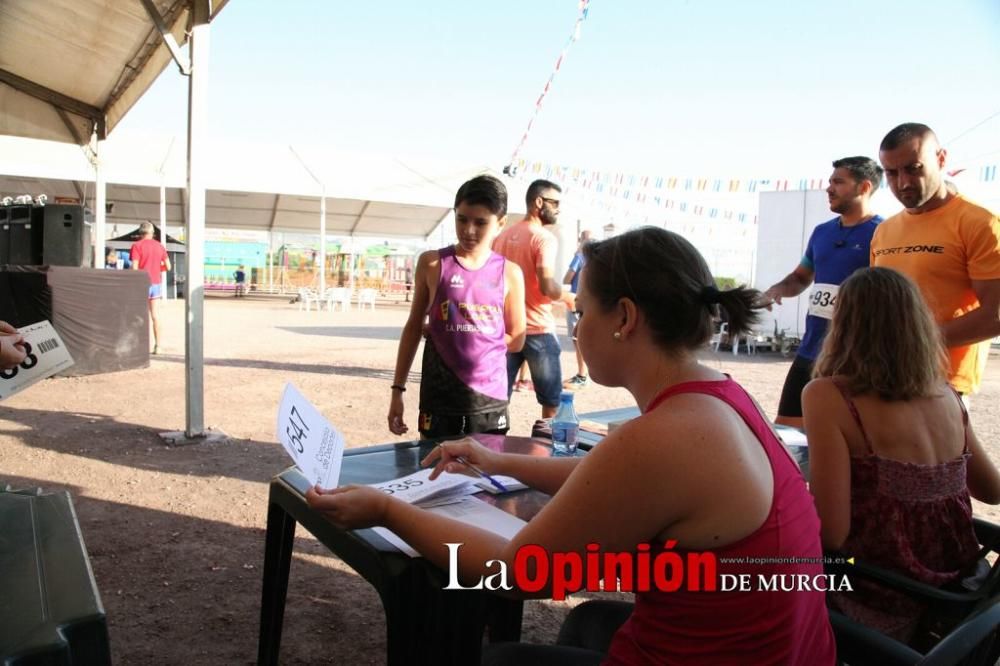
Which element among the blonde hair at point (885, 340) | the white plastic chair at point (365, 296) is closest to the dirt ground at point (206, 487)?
the blonde hair at point (885, 340)

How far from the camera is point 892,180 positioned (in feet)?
9.28

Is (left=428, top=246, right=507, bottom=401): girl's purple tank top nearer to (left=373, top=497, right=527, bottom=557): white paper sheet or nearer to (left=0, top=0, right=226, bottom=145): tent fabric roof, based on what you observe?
(left=373, top=497, right=527, bottom=557): white paper sheet

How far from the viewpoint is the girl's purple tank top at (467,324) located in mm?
→ 2676

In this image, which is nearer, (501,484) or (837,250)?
(501,484)

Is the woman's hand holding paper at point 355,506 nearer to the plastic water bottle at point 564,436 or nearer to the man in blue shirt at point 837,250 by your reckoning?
the plastic water bottle at point 564,436

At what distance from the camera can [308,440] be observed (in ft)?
4.68

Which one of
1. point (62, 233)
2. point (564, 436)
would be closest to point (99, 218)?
point (62, 233)

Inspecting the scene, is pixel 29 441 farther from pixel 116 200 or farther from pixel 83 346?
pixel 116 200

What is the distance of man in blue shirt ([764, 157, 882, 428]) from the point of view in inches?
139

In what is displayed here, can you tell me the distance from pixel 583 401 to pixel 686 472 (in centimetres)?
618

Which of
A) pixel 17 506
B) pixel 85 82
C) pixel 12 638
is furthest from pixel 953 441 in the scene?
pixel 85 82

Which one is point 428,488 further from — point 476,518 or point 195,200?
point 195,200

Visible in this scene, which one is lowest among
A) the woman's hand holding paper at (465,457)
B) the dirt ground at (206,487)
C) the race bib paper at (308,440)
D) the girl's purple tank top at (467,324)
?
the dirt ground at (206,487)

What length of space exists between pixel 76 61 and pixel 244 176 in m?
11.6
